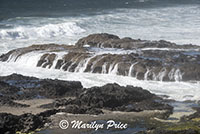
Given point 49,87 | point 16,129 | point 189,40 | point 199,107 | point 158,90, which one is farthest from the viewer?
point 189,40

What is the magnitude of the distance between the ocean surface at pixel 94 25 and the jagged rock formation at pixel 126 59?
66cm

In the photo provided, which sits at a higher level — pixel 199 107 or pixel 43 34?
pixel 43 34

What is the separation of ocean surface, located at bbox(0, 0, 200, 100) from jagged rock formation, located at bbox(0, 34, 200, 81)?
Answer: 661 mm

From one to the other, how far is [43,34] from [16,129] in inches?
1341

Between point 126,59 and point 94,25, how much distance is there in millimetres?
28821

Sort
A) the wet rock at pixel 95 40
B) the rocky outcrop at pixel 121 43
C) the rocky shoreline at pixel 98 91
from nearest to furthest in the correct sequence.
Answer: the rocky shoreline at pixel 98 91 < the rocky outcrop at pixel 121 43 < the wet rock at pixel 95 40

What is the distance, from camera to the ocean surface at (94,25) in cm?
2533

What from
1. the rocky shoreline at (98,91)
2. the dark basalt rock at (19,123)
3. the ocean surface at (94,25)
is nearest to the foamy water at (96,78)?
the ocean surface at (94,25)

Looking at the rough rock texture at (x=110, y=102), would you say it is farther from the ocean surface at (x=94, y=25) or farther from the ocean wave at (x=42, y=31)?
the ocean wave at (x=42, y=31)

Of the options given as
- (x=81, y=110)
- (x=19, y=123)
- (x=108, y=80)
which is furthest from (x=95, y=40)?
(x=19, y=123)

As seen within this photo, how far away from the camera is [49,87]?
21.1 meters

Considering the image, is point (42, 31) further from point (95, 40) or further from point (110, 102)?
point (110, 102)

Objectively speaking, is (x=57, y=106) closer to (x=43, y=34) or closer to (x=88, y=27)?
(x=43, y=34)

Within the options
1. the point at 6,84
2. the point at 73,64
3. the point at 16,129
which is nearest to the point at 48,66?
→ the point at 73,64
